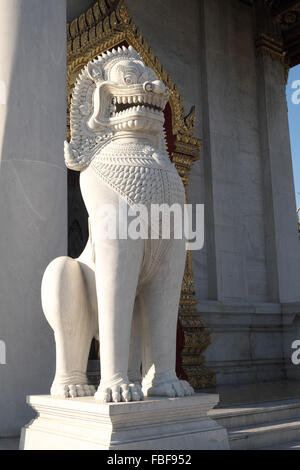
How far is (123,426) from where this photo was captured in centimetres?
254

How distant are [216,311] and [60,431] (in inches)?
211

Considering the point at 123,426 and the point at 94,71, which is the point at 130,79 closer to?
the point at 94,71

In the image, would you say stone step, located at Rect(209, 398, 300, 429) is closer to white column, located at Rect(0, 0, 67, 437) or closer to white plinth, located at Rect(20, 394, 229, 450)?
white plinth, located at Rect(20, 394, 229, 450)

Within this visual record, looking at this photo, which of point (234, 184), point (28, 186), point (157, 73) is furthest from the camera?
point (234, 184)

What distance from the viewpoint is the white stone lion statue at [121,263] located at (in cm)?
281

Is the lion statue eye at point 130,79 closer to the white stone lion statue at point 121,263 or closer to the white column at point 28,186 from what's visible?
the white stone lion statue at point 121,263

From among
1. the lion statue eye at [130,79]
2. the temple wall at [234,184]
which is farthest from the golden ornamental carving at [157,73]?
the lion statue eye at [130,79]

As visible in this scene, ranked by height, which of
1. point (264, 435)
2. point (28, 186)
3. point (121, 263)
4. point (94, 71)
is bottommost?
point (264, 435)

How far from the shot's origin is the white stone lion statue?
2814 millimetres

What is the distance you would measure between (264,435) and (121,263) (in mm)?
1882

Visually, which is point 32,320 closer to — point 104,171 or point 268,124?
point 104,171

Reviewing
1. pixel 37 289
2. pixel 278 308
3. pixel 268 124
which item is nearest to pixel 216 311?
pixel 278 308

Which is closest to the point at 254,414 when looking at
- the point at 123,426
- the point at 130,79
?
the point at 123,426

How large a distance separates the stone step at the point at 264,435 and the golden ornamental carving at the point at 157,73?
9.49 feet
